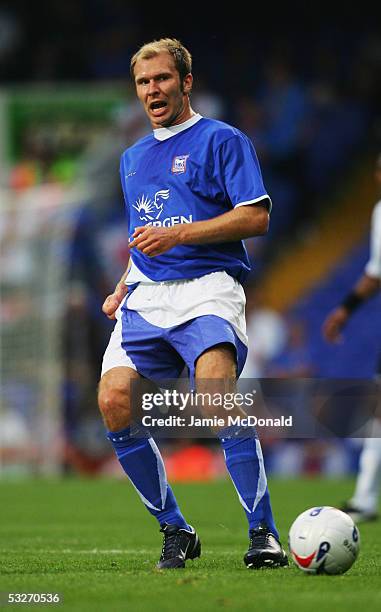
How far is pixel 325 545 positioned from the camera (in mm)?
4965

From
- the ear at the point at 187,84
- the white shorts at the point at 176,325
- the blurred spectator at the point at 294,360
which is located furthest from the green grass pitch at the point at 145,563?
the blurred spectator at the point at 294,360

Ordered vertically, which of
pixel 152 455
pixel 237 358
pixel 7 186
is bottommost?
pixel 152 455

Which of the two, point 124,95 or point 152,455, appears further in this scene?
point 124,95

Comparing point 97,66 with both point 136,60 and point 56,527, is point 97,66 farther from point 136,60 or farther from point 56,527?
point 136,60

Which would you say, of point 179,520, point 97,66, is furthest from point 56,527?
point 97,66

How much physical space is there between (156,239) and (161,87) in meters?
0.76

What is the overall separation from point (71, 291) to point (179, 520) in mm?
10175

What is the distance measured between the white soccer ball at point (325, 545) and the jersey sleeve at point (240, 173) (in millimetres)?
1294

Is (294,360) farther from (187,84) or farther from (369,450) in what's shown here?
(187,84)

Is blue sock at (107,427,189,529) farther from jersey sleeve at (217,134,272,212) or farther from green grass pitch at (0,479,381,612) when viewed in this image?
jersey sleeve at (217,134,272,212)

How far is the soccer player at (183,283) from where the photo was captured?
17.0 ft

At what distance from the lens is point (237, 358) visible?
528cm

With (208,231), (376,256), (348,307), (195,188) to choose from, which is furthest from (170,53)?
(376,256)

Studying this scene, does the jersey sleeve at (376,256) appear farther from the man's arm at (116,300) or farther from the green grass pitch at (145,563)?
the man's arm at (116,300)
